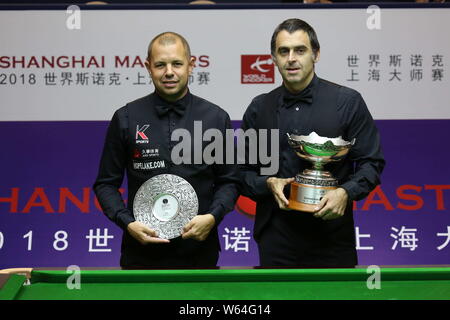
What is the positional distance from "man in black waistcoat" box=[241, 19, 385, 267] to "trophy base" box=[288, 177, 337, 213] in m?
0.07

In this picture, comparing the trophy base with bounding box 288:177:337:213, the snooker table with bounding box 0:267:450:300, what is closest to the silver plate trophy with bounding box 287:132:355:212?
the trophy base with bounding box 288:177:337:213

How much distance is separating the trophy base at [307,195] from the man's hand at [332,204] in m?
0.02

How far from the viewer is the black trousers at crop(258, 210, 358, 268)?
119 inches

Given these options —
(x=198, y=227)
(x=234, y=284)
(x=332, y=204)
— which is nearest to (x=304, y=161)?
(x=332, y=204)

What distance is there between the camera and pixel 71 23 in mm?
4020

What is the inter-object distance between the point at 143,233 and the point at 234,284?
25.9 inches

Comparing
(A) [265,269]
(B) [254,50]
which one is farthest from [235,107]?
(A) [265,269]

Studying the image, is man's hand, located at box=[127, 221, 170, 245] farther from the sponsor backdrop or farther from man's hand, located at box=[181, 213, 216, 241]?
the sponsor backdrop

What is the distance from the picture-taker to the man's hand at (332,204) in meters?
→ 2.84

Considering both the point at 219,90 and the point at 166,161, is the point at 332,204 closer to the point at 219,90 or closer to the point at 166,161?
the point at 166,161

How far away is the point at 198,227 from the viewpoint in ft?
9.37

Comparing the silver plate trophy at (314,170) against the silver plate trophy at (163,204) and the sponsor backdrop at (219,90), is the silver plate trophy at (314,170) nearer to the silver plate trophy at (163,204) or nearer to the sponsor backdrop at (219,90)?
the silver plate trophy at (163,204)

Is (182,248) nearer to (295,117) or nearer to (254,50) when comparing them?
(295,117)

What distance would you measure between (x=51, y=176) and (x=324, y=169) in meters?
1.85
